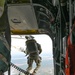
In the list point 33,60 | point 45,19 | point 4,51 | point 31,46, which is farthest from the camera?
point 33,60

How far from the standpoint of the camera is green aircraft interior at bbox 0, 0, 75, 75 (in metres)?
4.20

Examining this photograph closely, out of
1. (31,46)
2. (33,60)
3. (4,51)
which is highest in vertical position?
(4,51)

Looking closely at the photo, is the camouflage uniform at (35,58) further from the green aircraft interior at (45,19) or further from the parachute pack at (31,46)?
the green aircraft interior at (45,19)

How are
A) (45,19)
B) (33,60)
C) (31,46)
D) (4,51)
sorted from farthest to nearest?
(33,60) → (31,46) → (45,19) → (4,51)

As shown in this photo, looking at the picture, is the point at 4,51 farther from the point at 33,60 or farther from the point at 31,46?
the point at 33,60

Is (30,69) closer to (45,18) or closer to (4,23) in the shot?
(45,18)

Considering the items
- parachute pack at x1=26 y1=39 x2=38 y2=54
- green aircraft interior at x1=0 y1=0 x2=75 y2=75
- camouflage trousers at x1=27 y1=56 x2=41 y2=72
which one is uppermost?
green aircraft interior at x1=0 y1=0 x2=75 y2=75

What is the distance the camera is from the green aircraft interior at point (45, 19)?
4.20 metres

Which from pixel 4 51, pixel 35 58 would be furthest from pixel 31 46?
pixel 4 51

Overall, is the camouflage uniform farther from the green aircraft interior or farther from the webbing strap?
the webbing strap

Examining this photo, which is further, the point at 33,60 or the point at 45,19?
the point at 33,60

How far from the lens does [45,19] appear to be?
573 centimetres

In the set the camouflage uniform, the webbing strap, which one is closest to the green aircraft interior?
the webbing strap

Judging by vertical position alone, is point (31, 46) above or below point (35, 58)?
above
